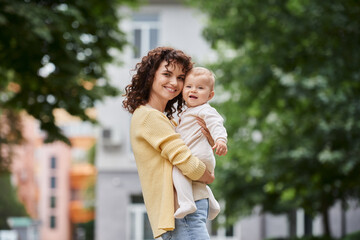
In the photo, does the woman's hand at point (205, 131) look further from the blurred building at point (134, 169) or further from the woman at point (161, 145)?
the blurred building at point (134, 169)

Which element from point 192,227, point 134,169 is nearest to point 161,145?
point 192,227

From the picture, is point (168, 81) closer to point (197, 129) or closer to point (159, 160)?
point (197, 129)

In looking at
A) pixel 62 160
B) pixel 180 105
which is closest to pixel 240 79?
pixel 180 105

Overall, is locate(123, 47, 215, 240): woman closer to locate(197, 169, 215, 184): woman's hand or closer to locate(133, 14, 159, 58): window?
locate(197, 169, 215, 184): woman's hand

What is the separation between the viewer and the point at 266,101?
15.2 m

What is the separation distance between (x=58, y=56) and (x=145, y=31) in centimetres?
1595

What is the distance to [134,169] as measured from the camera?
93.5ft

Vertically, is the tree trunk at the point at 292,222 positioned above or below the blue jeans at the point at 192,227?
below

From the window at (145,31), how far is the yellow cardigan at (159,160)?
24.3m

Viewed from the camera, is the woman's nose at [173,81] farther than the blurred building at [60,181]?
No

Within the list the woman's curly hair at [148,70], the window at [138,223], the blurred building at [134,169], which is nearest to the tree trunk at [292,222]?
the blurred building at [134,169]

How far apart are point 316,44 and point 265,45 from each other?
4.67 feet

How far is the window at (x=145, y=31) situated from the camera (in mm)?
28094

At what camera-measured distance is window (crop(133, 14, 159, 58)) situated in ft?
Answer: 92.2
